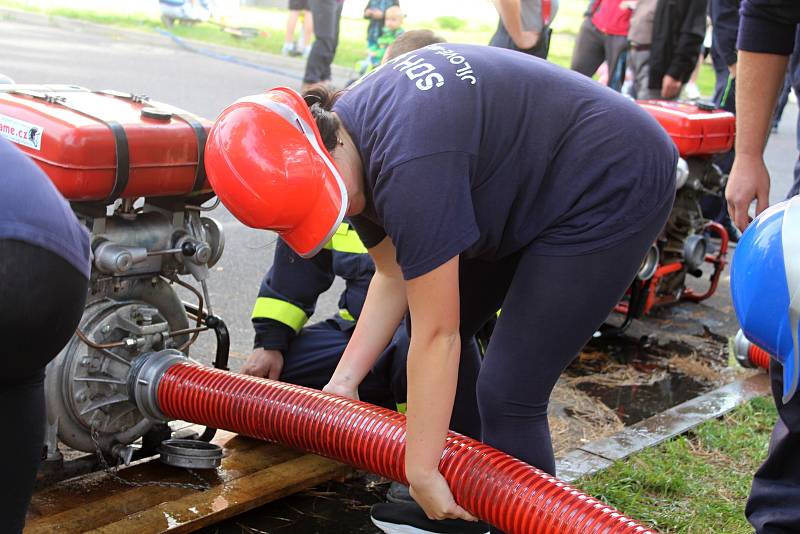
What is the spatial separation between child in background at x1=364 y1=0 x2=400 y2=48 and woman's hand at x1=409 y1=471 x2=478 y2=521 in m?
7.45

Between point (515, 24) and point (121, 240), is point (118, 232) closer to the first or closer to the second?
point (121, 240)

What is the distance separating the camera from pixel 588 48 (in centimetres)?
742

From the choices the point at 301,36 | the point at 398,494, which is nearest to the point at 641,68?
the point at 398,494

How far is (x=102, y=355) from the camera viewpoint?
2.91 metres

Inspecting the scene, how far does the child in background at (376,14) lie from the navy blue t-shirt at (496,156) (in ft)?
23.2

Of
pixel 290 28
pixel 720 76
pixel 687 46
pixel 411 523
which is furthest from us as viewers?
pixel 290 28

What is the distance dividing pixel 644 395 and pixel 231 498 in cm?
215

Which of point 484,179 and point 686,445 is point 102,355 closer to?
point 484,179

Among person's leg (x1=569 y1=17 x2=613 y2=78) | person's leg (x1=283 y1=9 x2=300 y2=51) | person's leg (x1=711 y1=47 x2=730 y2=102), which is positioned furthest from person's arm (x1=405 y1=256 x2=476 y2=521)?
person's leg (x1=283 y1=9 x2=300 y2=51)

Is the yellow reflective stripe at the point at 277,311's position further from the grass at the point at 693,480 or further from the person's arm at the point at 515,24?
the person's arm at the point at 515,24

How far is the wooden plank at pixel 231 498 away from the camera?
2721mm

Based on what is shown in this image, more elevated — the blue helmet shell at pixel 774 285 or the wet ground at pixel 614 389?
the blue helmet shell at pixel 774 285

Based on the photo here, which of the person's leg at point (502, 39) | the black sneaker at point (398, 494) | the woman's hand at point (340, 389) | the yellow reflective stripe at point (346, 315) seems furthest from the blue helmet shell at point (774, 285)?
the person's leg at point (502, 39)

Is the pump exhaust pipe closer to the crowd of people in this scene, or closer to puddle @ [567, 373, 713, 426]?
the crowd of people
